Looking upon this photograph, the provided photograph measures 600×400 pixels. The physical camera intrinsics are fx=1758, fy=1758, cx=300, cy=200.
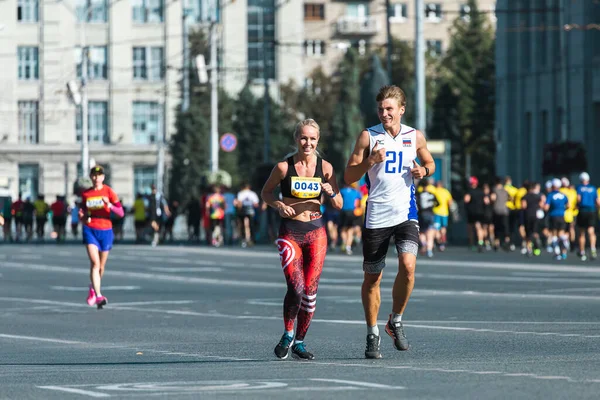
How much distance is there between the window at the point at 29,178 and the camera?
286 ft

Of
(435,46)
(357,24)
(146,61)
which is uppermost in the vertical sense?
(357,24)

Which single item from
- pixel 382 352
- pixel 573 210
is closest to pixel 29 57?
pixel 573 210

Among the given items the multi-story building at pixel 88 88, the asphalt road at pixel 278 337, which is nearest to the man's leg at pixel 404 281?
the asphalt road at pixel 278 337

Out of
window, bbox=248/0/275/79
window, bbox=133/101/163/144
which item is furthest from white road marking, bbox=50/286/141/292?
window, bbox=248/0/275/79

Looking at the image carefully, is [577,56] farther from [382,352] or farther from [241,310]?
[382,352]

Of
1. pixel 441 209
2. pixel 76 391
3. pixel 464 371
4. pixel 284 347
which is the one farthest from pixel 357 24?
pixel 76 391

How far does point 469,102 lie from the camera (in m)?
97.7

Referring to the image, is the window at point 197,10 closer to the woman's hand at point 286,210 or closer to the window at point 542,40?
the window at point 542,40

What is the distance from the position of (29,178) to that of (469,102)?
25.4 meters

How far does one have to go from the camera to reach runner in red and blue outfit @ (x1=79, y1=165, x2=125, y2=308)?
816 inches

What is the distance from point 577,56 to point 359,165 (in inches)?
1745

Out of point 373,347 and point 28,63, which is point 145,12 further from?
point 373,347

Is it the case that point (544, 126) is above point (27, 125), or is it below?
below

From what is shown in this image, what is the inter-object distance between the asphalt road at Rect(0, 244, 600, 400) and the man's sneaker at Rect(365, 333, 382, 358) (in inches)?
3.3
